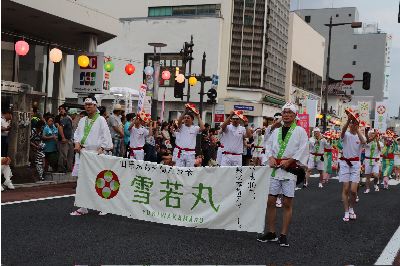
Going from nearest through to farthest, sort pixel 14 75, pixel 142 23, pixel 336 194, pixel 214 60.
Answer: pixel 336 194 → pixel 14 75 → pixel 214 60 → pixel 142 23

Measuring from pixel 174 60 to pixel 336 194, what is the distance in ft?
91.0

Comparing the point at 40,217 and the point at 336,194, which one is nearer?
the point at 40,217

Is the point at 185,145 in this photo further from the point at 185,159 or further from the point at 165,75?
the point at 165,75

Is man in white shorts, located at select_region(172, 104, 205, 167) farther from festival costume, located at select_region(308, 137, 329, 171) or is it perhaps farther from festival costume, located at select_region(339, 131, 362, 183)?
festival costume, located at select_region(308, 137, 329, 171)

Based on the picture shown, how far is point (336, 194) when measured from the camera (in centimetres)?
1370

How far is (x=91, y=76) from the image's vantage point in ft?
59.1

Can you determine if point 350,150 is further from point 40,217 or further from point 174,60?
point 174,60

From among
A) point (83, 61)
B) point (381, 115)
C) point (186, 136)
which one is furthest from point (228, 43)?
point (186, 136)

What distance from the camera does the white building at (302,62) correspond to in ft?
149

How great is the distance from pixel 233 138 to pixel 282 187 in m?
3.94

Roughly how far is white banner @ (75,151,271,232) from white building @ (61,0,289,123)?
30.2m

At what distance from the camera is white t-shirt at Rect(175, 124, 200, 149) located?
10.3 meters

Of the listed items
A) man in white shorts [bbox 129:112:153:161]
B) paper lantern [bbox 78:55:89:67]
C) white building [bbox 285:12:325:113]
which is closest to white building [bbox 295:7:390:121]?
white building [bbox 285:12:325:113]

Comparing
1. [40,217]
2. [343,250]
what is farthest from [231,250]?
[40,217]
